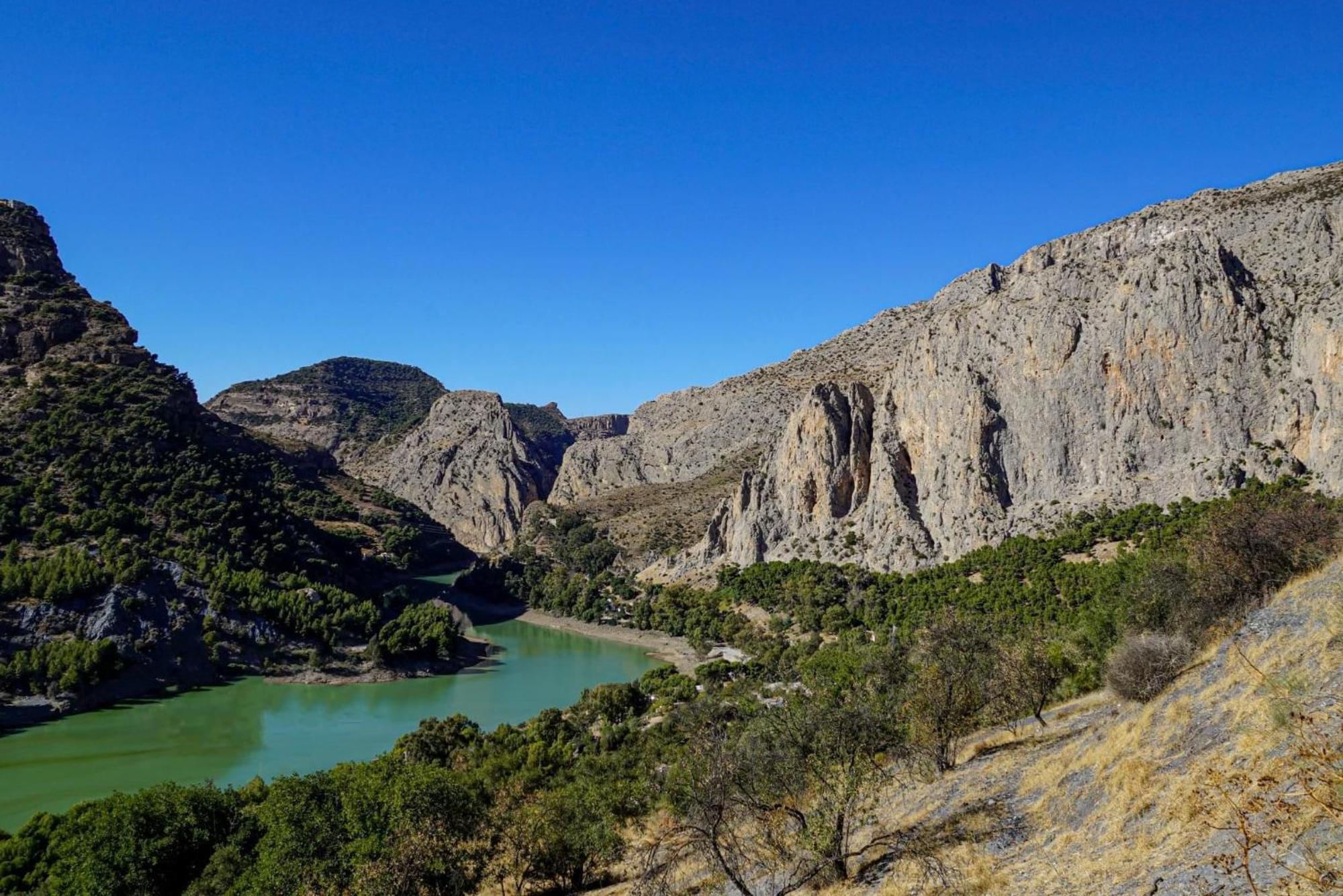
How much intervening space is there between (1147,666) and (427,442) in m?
165

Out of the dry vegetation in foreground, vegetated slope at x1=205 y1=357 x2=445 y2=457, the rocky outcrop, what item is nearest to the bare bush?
the dry vegetation in foreground

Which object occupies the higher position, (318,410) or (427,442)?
(318,410)

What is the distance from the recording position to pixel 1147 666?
15305 mm

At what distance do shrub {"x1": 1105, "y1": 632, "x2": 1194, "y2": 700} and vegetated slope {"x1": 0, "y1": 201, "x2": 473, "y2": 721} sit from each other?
197 feet

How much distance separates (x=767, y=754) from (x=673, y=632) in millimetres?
69125

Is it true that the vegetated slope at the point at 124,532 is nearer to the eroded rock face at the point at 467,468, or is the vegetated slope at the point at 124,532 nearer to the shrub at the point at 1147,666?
the eroded rock face at the point at 467,468

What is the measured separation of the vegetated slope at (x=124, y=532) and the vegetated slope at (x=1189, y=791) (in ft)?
191

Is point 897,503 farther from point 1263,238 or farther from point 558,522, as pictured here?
point 558,522

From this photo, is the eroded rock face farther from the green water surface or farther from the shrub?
the shrub

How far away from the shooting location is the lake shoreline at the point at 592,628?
73.1m

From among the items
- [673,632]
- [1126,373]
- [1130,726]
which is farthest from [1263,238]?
[1130,726]

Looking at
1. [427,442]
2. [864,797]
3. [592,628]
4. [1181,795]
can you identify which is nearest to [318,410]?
[427,442]

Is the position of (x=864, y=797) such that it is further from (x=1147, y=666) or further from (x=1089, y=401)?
(x=1089, y=401)

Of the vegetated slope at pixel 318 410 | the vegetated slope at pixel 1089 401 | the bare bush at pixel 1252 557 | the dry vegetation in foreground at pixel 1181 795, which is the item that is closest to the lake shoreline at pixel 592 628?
the vegetated slope at pixel 1089 401
